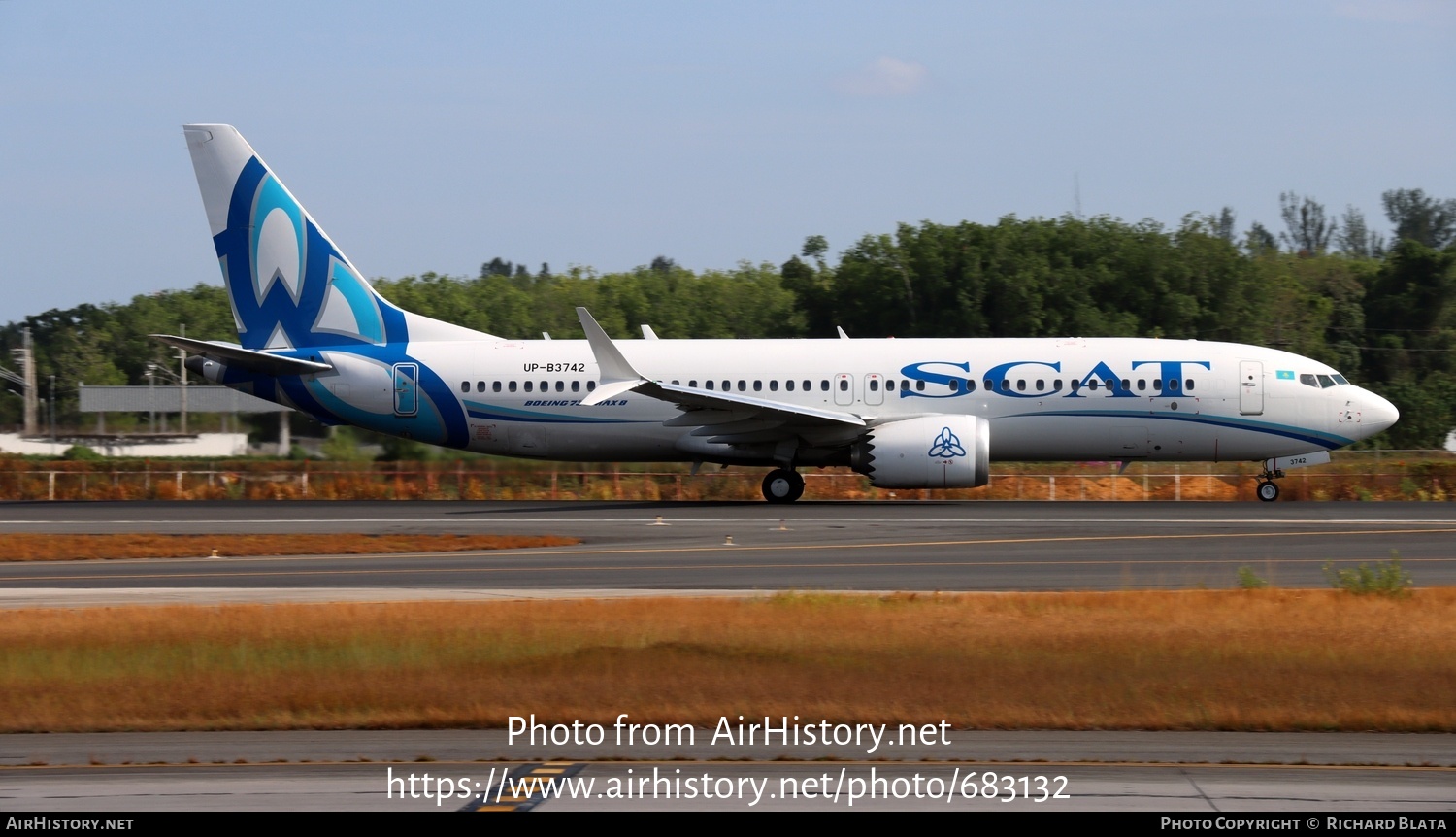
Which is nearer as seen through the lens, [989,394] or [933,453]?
[933,453]

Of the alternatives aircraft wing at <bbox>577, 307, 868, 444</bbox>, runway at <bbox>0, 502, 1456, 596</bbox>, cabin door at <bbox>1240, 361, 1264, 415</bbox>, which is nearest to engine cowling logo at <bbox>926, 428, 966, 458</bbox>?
runway at <bbox>0, 502, 1456, 596</bbox>

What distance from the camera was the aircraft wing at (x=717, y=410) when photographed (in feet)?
108

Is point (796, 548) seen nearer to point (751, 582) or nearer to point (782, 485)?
point (751, 582)

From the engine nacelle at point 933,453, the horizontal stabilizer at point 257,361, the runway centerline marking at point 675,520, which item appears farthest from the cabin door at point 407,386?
the engine nacelle at point 933,453

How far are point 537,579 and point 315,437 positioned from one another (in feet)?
146

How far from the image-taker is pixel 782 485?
3622cm

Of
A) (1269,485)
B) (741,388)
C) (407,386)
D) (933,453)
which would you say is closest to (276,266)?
(407,386)

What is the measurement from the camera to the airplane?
3491 cm

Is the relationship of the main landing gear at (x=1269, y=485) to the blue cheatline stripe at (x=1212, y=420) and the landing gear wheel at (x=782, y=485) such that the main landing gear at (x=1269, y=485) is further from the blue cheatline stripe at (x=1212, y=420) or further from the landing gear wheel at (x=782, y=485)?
the landing gear wheel at (x=782, y=485)

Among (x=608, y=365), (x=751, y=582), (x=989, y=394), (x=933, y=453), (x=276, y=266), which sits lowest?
(x=751, y=582)

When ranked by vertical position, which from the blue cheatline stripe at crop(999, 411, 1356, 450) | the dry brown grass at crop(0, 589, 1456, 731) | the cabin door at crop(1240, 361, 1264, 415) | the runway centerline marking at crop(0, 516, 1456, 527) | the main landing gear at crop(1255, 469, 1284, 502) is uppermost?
the cabin door at crop(1240, 361, 1264, 415)

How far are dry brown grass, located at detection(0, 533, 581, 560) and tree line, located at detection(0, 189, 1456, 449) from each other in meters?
44.2

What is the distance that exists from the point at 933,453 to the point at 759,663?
19.2m

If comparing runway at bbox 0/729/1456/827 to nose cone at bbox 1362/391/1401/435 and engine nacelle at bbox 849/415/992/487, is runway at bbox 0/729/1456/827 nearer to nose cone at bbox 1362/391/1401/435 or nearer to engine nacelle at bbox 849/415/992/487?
engine nacelle at bbox 849/415/992/487
